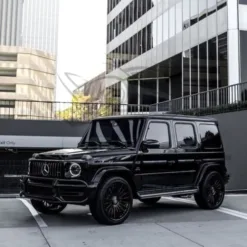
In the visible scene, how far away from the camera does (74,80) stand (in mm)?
68688

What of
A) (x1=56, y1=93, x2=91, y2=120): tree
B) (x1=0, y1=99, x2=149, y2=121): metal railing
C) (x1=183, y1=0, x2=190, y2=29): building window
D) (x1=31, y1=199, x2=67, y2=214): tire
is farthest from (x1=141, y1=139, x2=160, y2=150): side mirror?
(x1=183, y1=0, x2=190, y2=29): building window

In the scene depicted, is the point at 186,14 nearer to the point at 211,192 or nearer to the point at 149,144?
the point at 211,192

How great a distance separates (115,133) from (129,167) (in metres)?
0.95

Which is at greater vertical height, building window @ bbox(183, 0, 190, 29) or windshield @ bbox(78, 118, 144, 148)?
building window @ bbox(183, 0, 190, 29)

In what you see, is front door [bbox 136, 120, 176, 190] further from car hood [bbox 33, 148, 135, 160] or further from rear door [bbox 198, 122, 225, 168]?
rear door [bbox 198, 122, 225, 168]

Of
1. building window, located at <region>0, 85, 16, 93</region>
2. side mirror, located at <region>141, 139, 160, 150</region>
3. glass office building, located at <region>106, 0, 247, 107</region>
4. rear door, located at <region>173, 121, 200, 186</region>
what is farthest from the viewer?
building window, located at <region>0, 85, 16, 93</region>

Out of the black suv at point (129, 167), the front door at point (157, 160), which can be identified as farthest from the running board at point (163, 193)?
the front door at point (157, 160)

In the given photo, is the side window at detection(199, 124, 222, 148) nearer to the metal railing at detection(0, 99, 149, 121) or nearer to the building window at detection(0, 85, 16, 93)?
the metal railing at detection(0, 99, 149, 121)

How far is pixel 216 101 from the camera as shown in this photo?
18.8 meters

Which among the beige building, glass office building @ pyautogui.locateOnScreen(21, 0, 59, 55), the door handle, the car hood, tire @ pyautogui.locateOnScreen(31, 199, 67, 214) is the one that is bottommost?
tire @ pyautogui.locateOnScreen(31, 199, 67, 214)

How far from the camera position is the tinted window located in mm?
8820

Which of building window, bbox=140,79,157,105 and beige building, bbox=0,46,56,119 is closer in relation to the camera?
building window, bbox=140,79,157,105

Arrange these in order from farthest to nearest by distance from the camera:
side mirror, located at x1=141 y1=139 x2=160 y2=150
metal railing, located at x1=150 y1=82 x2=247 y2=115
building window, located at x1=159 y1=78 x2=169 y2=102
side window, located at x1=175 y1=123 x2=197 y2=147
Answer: building window, located at x1=159 y1=78 x2=169 y2=102 → metal railing, located at x1=150 y1=82 x2=247 y2=115 → side window, located at x1=175 y1=123 x2=197 y2=147 → side mirror, located at x1=141 y1=139 x2=160 y2=150

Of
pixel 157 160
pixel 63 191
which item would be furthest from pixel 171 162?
pixel 63 191
